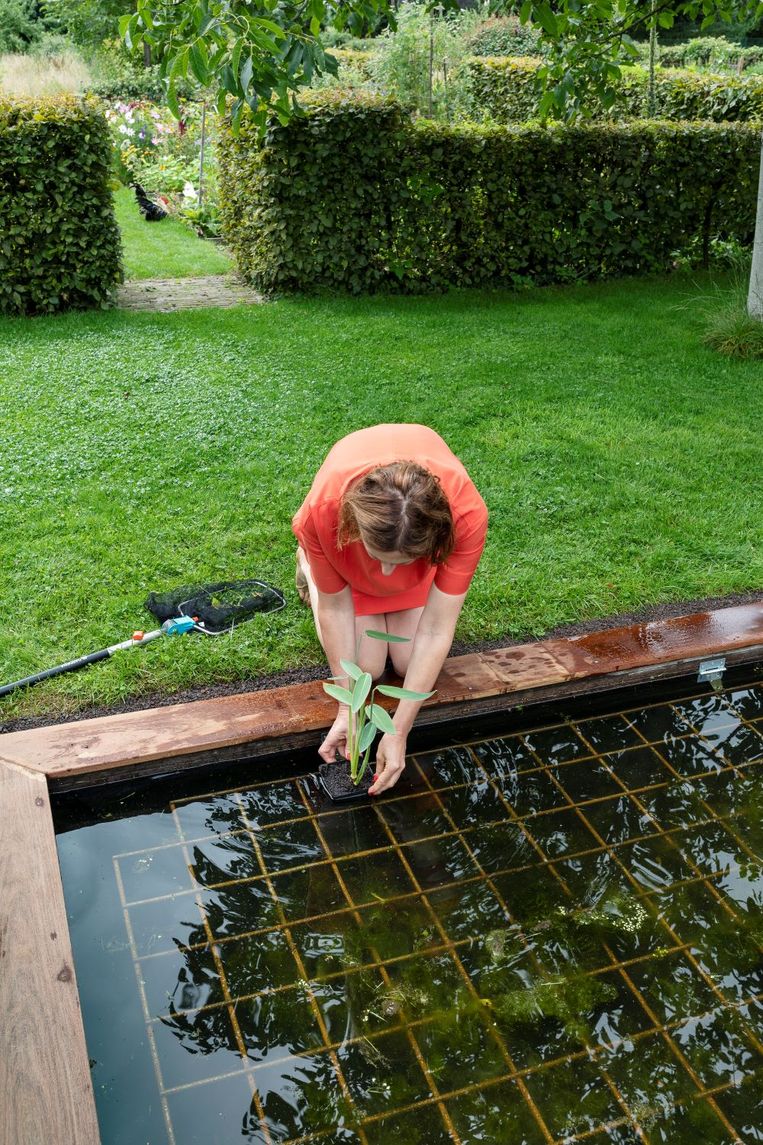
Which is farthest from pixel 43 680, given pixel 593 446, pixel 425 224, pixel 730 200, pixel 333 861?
pixel 730 200

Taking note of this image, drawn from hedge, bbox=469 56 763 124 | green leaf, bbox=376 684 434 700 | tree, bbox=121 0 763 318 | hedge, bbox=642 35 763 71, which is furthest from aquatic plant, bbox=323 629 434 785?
hedge, bbox=642 35 763 71

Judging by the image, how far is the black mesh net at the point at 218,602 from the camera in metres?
3.63

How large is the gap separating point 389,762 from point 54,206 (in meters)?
5.55

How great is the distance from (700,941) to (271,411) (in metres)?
3.78

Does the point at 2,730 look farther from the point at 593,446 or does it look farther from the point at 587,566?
the point at 593,446

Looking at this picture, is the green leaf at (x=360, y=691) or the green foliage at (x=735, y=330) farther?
the green foliage at (x=735, y=330)

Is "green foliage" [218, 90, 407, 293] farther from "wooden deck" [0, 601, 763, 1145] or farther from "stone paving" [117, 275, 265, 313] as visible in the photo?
"wooden deck" [0, 601, 763, 1145]

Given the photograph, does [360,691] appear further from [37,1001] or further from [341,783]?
[37,1001]

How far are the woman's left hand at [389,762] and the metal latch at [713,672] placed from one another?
1203mm

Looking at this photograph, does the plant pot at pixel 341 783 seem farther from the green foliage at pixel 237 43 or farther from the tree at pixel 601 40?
the tree at pixel 601 40

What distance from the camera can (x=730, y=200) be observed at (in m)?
8.34

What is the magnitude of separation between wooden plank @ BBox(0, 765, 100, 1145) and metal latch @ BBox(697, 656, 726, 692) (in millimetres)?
2177

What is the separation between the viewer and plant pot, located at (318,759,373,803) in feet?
9.34

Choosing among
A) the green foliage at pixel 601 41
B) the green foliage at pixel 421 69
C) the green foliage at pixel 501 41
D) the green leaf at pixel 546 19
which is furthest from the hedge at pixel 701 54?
the green leaf at pixel 546 19
